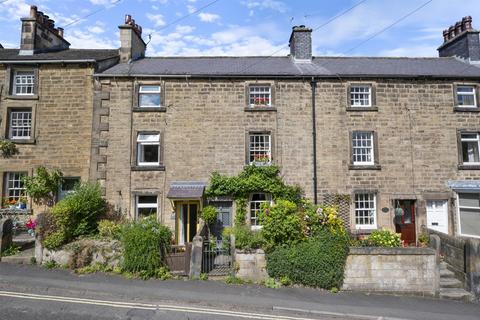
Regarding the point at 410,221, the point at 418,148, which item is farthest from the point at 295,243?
the point at 418,148

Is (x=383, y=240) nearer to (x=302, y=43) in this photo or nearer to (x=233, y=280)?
(x=233, y=280)

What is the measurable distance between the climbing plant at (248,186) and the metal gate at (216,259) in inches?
116

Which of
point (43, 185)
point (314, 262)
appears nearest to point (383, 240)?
point (314, 262)

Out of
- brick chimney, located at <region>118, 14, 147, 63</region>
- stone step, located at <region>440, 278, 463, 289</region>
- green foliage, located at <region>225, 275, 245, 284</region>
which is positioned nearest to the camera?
green foliage, located at <region>225, 275, 245, 284</region>

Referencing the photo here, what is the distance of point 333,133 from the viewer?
15.7 metres

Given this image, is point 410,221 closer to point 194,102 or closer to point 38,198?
point 194,102

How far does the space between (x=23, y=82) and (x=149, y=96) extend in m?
6.77

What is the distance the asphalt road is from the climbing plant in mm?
5185

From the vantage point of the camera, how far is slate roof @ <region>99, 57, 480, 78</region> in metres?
16.0

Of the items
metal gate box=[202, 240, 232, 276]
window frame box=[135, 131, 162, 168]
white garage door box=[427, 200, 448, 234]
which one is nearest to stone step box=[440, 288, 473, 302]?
white garage door box=[427, 200, 448, 234]

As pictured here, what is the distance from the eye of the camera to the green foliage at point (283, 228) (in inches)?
432

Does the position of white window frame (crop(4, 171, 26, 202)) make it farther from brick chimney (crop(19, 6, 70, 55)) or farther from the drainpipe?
the drainpipe

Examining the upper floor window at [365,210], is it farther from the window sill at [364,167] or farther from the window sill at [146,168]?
the window sill at [146,168]

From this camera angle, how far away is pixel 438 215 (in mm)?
15586
